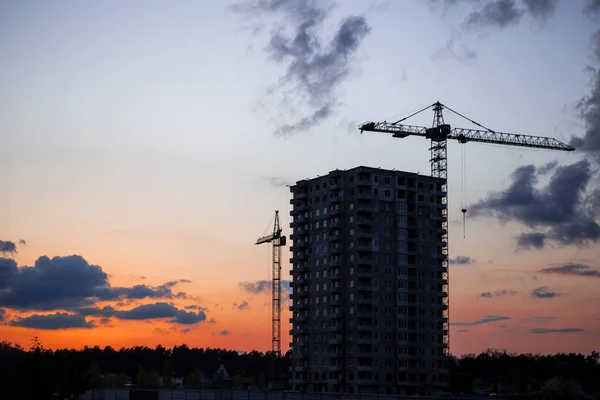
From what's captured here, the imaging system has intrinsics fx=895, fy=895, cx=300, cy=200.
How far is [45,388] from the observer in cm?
13712

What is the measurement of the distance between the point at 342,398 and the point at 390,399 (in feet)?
25.3

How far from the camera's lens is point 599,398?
163 metres

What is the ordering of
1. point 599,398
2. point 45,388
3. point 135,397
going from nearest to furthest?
point 45,388 < point 599,398 < point 135,397

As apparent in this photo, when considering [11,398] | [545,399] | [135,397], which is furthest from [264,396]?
[11,398]

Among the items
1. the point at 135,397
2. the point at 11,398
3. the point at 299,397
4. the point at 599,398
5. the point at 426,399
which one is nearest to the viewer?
the point at 11,398

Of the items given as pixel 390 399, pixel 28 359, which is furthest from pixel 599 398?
pixel 28 359

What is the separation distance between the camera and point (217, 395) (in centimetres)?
16400

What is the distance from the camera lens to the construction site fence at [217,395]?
146 m

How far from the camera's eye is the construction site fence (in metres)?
146

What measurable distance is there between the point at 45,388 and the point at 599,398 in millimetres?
97579

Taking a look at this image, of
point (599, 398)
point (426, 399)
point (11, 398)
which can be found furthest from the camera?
point (599, 398)

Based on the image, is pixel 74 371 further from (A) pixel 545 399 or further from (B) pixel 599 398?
(B) pixel 599 398

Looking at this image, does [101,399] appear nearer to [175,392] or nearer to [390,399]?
[175,392]

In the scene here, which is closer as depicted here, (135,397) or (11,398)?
(11,398)
